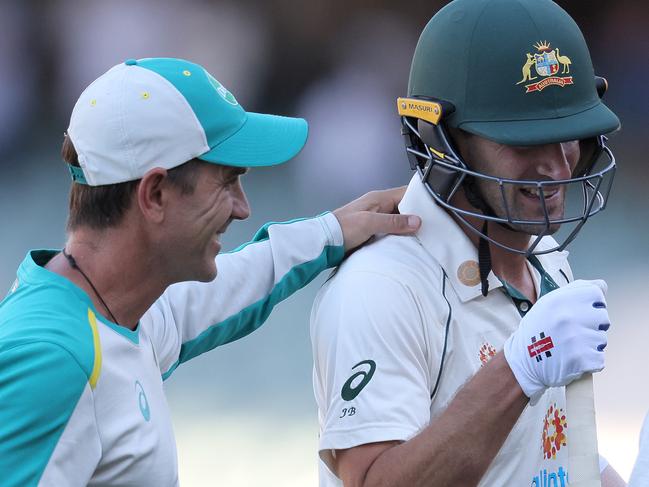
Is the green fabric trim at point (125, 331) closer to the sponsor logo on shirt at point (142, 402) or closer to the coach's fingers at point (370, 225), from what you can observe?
the sponsor logo on shirt at point (142, 402)

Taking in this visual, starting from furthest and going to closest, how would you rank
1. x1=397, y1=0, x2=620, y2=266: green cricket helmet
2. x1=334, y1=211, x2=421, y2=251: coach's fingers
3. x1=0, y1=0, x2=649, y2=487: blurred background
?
1. x1=0, y1=0, x2=649, y2=487: blurred background
2. x1=334, y1=211, x2=421, y2=251: coach's fingers
3. x1=397, y1=0, x2=620, y2=266: green cricket helmet

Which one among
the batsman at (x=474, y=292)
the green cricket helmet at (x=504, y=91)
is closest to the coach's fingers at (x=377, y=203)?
the batsman at (x=474, y=292)

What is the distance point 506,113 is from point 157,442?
0.82 metres

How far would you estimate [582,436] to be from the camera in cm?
173

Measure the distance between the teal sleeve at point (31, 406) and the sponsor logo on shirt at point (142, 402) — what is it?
0.18 metres

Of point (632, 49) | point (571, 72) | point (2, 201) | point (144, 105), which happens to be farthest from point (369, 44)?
point (144, 105)

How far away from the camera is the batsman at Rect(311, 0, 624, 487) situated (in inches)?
66.1

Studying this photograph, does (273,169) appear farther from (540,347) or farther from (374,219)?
(540,347)

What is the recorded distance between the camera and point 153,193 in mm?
1729

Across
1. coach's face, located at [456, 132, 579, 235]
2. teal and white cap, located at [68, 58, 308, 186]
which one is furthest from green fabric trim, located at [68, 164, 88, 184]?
coach's face, located at [456, 132, 579, 235]

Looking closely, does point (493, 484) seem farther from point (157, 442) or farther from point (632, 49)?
point (632, 49)

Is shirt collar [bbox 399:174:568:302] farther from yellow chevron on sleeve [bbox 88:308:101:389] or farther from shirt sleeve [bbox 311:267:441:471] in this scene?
yellow chevron on sleeve [bbox 88:308:101:389]

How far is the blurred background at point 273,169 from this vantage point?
11.5 feet

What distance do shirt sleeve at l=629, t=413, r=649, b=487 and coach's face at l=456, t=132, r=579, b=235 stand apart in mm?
659
